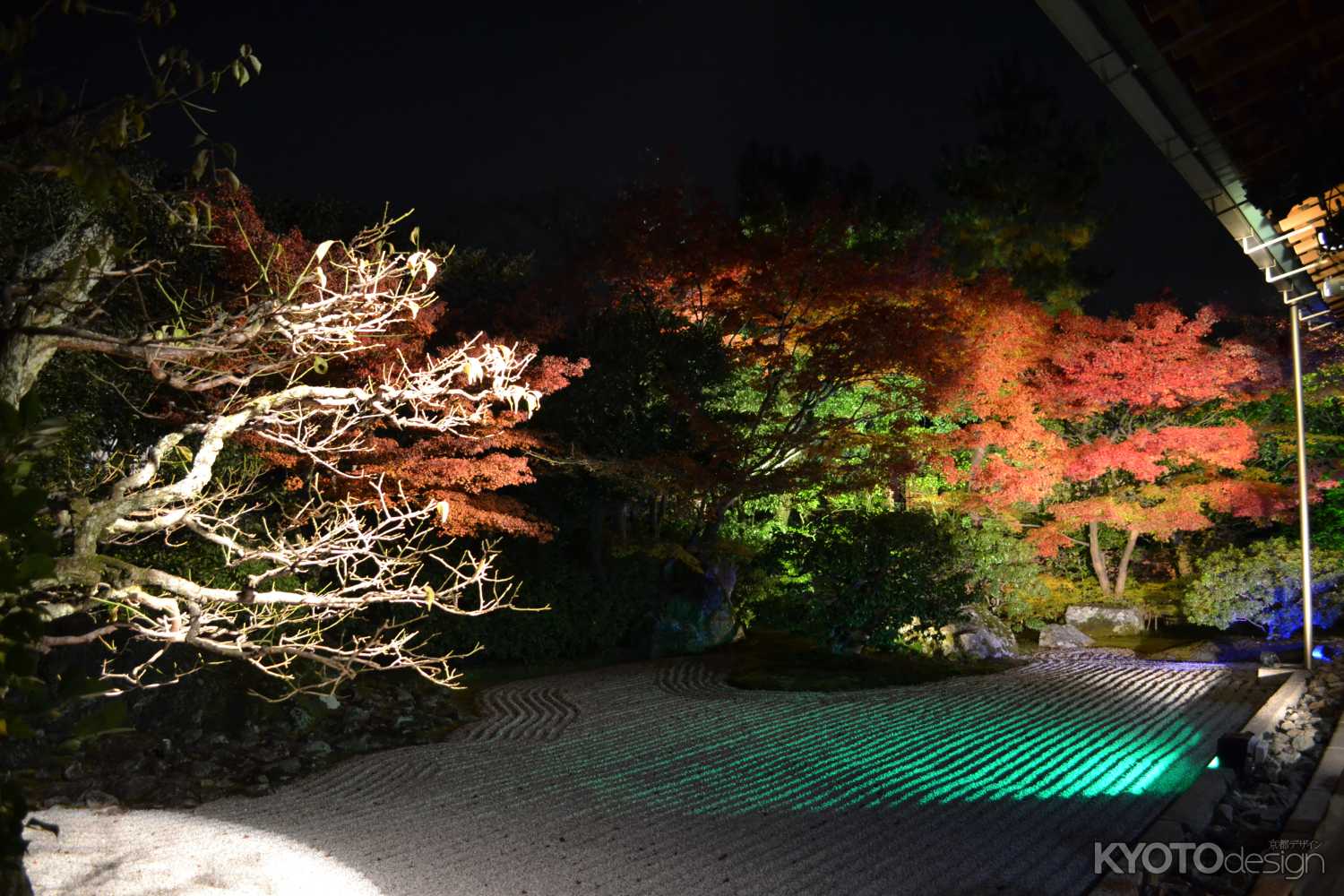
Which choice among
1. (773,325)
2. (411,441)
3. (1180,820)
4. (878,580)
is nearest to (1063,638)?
(878,580)

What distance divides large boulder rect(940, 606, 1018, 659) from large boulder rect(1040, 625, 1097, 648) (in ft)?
4.24

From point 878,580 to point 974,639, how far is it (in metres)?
2.14

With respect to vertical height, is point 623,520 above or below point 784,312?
below

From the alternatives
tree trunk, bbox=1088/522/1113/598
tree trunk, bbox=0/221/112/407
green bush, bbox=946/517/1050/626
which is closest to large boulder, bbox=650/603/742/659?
green bush, bbox=946/517/1050/626

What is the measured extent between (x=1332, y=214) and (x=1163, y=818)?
2.78 metres

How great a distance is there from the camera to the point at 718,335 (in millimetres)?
11781

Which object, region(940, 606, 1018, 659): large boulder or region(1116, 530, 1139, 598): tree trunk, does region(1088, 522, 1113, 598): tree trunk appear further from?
region(940, 606, 1018, 659): large boulder

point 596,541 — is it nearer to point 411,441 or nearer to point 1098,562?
point 411,441

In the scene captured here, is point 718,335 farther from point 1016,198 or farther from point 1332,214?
point 1332,214

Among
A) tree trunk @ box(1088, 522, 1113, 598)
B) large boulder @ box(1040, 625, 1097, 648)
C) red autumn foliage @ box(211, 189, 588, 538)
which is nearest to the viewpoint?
red autumn foliage @ box(211, 189, 588, 538)

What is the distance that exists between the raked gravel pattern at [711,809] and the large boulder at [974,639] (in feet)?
9.09

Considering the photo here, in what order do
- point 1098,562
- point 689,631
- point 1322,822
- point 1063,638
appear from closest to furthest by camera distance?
point 1322,822 < point 689,631 < point 1063,638 < point 1098,562

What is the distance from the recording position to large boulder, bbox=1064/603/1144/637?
13.7 meters

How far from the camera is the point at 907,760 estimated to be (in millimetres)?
6086
